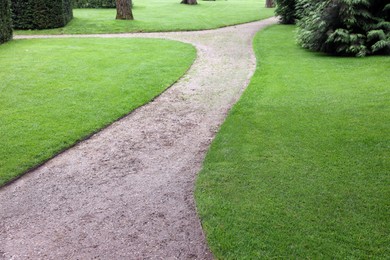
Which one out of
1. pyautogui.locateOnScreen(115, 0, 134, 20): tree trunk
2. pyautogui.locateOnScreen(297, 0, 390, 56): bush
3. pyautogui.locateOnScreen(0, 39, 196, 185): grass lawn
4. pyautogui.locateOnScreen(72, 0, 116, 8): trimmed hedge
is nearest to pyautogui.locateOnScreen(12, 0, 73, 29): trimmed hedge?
pyautogui.locateOnScreen(115, 0, 134, 20): tree trunk

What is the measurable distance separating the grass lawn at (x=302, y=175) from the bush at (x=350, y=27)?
3.72 m

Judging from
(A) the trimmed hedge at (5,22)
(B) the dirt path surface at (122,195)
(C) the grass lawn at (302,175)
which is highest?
(A) the trimmed hedge at (5,22)

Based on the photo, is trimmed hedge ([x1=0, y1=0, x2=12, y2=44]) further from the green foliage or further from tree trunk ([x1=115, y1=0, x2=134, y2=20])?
the green foliage

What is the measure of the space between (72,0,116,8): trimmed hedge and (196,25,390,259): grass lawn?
78.0 ft

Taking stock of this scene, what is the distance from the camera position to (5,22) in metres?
16.4

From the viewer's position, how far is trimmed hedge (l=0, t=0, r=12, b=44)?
16.0m

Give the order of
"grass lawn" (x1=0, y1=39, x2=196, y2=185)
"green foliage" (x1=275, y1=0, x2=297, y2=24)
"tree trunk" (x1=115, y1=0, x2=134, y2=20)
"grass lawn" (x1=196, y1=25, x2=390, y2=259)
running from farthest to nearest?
"tree trunk" (x1=115, y1=0, x2=134, y2=20), "green foliage" (x1=275, y1=0, x2=297, y2=24), "grass lawn" (x1=0, y1=39, x2=196, y2=185), "grass lawn" (x1=196, y1=25, x2=390, y2=259)

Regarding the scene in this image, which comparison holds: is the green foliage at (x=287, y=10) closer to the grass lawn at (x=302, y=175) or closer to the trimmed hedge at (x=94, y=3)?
the grass lawn at (x=302, y=175)

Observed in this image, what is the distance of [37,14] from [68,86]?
11854 millimetres

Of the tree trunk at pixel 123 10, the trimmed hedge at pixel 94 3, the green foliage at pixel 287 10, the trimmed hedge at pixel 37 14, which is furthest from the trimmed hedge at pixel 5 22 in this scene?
the trimmed hedge at pixel 94 3

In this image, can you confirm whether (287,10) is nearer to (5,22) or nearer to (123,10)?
(123,10)

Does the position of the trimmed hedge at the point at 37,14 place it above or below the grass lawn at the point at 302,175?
above

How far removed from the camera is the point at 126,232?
4.31 meters

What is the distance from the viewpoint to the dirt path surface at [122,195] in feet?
13.4
